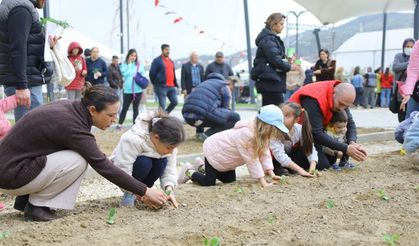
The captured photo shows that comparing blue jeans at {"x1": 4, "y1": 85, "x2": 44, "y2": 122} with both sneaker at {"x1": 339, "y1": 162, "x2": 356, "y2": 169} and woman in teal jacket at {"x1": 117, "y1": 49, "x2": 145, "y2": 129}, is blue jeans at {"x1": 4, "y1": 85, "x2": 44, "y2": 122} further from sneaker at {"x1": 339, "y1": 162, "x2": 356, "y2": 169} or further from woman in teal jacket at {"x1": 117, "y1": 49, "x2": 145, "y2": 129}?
woman in teal jacket at {"x1": 117, "y1": 49, "x2": 145, "y2": 129}

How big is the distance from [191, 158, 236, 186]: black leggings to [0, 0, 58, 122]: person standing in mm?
1486

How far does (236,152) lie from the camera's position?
4.46 metres

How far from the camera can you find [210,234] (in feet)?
9.46

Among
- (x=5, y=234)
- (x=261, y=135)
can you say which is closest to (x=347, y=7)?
(x=261, y=135)

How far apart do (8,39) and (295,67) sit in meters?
5.79

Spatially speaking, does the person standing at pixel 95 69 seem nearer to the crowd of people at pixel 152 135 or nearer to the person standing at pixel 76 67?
the person standing at pixel 76 67

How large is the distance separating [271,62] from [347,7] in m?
13.0

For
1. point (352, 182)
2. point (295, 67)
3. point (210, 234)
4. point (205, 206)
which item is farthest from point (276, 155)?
point (295, 67)

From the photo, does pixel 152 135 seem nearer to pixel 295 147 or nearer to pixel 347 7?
pixel 295 147

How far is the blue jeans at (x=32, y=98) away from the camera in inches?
163

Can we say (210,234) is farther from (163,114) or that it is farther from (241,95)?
(241,95)

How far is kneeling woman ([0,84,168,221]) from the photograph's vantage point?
10.0 feet

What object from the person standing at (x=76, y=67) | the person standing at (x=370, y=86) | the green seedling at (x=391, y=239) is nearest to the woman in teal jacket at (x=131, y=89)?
the person standing at (x=76, y=67)

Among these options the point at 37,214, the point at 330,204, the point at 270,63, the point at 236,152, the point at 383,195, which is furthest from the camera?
the point at 270,63
